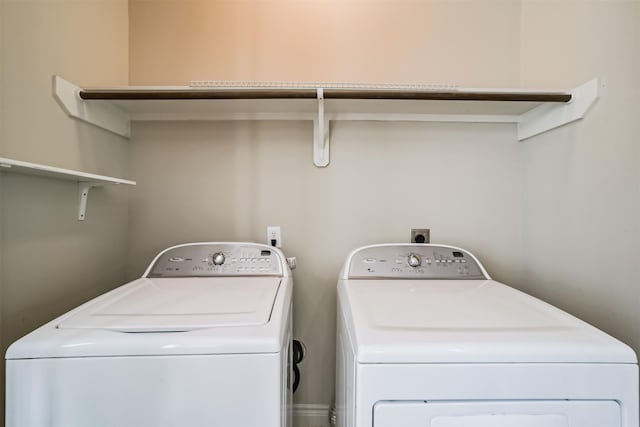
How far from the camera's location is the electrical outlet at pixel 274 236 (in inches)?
56.2

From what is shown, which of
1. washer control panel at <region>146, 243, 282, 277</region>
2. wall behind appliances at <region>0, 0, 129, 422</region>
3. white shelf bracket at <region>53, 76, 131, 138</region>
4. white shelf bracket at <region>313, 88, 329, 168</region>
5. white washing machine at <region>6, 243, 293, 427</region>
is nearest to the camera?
white washing machine at <region>6, 243, 293, 427</region>

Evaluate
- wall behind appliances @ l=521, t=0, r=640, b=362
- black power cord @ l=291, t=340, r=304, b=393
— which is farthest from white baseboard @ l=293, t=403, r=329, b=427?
wall behind appliances @ l=521, t=0, r=640, b=362

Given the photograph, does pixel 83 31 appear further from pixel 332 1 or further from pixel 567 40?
pixel 567 40

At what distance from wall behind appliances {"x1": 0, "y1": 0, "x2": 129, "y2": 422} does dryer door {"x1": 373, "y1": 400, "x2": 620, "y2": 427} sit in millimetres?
1232

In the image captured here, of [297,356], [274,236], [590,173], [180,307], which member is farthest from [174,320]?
[590,173]

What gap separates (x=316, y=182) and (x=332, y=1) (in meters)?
0.99

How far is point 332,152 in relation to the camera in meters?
1.44

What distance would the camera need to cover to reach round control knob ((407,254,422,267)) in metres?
1.20

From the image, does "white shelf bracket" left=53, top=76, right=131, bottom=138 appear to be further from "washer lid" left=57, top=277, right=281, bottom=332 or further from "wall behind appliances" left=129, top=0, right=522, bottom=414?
"washer lid" left=57, top=277, right=281, bottom=332

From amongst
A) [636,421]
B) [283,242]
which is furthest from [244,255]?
[636,421]

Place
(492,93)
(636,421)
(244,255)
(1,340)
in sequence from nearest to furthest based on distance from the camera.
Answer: (636,421), (1,340), (492,93), (244,255)

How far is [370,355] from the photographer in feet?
2.01

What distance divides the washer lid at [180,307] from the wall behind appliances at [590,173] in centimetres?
121

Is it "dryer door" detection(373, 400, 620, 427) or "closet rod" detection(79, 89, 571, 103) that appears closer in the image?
"dryer door" detection(373, 400, 620, 427)
